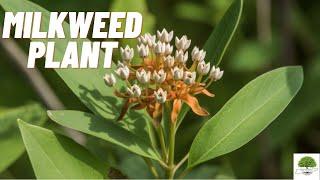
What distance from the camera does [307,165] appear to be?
2.19 m

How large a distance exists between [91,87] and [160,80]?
240 mm

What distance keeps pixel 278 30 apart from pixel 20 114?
1.80 metres

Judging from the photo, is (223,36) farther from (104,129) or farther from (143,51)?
(104,129)

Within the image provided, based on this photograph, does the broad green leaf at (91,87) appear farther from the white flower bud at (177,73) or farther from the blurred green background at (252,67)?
the blurred green background at (252,67)

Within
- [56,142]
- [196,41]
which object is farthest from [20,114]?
[196,41]

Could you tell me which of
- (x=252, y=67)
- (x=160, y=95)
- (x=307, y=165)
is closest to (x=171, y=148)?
(x=160, y=95)

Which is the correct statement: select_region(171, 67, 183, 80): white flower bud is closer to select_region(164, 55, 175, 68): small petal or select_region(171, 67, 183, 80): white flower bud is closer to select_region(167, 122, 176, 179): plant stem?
select_region(164, 55, 175, 68): small petal

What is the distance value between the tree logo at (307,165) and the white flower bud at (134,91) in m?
0.71

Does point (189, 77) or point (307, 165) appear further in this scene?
point (307, 165)

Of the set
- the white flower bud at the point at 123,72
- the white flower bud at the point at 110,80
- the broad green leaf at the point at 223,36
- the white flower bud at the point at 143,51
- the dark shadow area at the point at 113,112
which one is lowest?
the dark shadow area at the point at 113,112

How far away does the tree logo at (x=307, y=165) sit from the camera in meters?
2.17

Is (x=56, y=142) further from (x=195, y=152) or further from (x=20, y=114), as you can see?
(x=20, y=114)

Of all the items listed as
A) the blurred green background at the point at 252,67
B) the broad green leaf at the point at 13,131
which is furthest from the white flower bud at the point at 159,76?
the blurred green background at the point at 252,67

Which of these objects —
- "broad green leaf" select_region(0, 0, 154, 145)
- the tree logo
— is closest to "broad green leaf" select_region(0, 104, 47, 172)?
"broad green leaf" select_region(0, 0, 154, 145)
